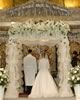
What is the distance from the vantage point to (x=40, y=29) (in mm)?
11852

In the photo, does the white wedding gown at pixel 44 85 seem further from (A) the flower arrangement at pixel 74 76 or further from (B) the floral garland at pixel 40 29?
(A) the flower arrangement at pixel 74 76

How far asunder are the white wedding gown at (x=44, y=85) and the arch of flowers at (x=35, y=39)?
1.50 feet

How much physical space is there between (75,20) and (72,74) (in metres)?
4.29

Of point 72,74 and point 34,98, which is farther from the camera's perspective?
point 34,98

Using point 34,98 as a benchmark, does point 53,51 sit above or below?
above

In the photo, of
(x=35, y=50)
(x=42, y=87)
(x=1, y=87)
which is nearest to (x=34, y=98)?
(x=42, y=87)

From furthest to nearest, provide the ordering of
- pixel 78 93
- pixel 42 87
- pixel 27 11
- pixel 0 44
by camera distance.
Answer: pixel 0 44, pixel 27 11, pixel 42 87, pixel 78 93

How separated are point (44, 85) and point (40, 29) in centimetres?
196

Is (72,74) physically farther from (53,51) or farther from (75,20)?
(53,51)

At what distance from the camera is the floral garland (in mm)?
11797

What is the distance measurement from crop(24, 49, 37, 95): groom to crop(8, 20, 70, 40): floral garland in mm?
2523

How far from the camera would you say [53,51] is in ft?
52.2

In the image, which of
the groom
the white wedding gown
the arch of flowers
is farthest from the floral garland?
the groom

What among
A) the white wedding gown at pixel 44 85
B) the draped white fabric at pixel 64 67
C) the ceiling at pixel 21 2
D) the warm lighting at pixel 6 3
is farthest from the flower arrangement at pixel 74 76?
the warm lighting at pixel 6 3
